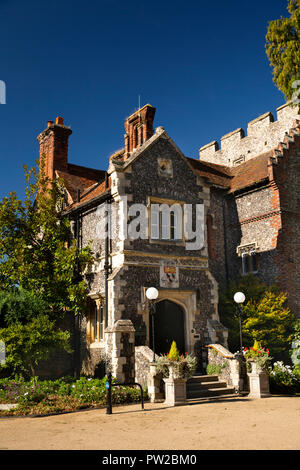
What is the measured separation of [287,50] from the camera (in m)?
→ 14.0

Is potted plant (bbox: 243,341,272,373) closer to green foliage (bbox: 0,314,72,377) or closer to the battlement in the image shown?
green foliage (bbox: 0,314,72,377)

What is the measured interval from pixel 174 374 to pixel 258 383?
3.05 m

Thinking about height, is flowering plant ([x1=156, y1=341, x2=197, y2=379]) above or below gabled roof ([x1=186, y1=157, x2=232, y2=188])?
below

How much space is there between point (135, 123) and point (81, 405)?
39.2 feet

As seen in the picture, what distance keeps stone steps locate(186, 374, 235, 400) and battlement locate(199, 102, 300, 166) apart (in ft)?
49.4

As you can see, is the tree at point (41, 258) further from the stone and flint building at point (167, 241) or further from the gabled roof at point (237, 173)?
the gabled roof at point (237, 173)

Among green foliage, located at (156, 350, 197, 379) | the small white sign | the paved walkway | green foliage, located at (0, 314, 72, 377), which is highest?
the small white sign

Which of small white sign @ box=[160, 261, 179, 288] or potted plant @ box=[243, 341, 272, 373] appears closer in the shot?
potted plant @ box=[243, 341, 272, 373]

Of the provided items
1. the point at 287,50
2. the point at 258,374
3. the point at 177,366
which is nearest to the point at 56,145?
the point at 287,50

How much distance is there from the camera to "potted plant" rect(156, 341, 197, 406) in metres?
12.8

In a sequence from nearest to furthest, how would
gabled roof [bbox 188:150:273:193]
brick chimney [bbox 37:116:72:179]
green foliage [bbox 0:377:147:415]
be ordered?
green foliage [bbox 0:377:147:415]
gabled roof [bbox 188:150:273:193]
brick chimney [bbox 37:116:72:179]

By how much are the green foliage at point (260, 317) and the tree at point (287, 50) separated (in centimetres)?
798

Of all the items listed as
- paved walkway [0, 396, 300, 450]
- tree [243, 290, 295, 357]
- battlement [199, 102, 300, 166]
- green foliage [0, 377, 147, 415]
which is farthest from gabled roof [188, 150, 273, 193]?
paved walkway [0, 396, 300, 450]
